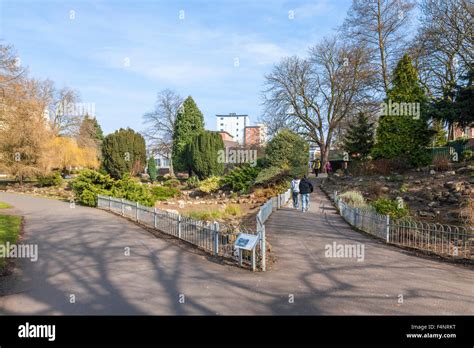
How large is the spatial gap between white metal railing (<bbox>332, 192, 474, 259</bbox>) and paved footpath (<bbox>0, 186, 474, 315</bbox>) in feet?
1.63

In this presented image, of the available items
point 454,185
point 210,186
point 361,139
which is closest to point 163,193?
point 210,186

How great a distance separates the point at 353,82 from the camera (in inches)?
1382

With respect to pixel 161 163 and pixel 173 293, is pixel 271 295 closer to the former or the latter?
pixel 173 293

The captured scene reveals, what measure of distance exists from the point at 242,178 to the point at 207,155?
11.3 metres

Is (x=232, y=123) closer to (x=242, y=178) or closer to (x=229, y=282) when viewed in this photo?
(x=242, y=178)

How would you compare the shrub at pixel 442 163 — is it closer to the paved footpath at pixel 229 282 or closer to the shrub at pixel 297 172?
the shrub at pixel 297 172

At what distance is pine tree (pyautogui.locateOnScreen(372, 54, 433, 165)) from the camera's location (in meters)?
23.3

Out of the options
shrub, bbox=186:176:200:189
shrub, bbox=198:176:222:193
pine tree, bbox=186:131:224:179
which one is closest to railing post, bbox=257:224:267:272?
shrub, bbox=198:176:222:193

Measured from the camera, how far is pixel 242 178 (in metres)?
27.3

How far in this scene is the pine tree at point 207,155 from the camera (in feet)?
124

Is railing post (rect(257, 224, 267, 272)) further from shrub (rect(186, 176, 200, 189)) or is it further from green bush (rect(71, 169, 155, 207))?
shrub (rect(186, 176, 200, 189))

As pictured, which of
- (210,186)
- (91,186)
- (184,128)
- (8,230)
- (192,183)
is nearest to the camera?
(8,230)

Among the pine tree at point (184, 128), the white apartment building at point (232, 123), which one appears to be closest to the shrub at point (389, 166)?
the pine tree at point (184, 128)

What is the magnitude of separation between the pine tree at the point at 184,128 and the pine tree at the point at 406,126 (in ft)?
87.3
